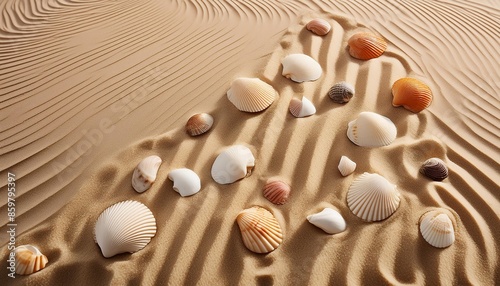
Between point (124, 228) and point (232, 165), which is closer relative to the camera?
point (124, 228)

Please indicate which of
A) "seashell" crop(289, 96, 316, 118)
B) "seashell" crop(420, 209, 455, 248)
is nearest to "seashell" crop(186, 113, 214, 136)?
"seashell" crop(289, 96, 316, 118)

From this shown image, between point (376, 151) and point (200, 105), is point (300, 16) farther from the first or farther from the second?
point (376, 151)

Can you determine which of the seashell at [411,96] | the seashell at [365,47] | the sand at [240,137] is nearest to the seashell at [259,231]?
the sand at [240,137]

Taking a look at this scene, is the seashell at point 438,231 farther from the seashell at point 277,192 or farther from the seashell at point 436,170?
the seashell at point 277,192

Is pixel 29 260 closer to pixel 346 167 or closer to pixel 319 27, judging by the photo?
pixel 346 167

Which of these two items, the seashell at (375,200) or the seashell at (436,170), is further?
the seashell at (436,170)

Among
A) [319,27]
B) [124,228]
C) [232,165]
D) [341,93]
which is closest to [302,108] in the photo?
[341,93]
